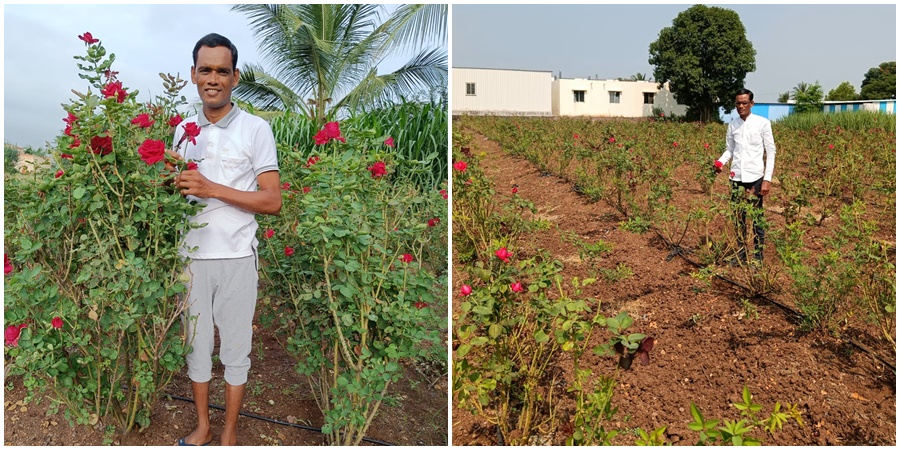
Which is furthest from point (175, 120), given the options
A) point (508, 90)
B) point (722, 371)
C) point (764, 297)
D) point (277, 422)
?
point (508, 90)

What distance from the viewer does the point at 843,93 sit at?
40469mm

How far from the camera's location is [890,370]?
102 inches

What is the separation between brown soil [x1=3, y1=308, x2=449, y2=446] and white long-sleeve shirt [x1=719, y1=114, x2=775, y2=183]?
2.47 meters

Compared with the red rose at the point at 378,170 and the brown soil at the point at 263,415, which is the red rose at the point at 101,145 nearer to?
the red rose at the point at 378,170

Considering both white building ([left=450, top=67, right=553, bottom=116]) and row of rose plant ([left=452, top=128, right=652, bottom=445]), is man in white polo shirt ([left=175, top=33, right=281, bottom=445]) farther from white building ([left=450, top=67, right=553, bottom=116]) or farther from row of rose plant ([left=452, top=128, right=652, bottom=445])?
white building ([left=450, top=67, right=553, bottom=116])

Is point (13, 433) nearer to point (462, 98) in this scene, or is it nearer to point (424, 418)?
point (424, 418)

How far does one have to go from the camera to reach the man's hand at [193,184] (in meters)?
1.89

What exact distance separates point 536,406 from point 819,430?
0.98 m

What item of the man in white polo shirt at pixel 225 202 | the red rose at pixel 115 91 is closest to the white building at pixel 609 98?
the man in white polo shirt at pixel 225 202

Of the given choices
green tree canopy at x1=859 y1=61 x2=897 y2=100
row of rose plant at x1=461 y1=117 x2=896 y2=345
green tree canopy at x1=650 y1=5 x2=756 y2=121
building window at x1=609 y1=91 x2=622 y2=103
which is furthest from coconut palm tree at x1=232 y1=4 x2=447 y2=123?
building window at x1=609 y1=91 x2=622 y2=103

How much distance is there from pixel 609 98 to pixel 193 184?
43.9 meters

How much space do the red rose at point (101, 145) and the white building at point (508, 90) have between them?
111ft

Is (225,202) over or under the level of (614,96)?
under

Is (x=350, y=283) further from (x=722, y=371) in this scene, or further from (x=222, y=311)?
(x=722, y=371)
